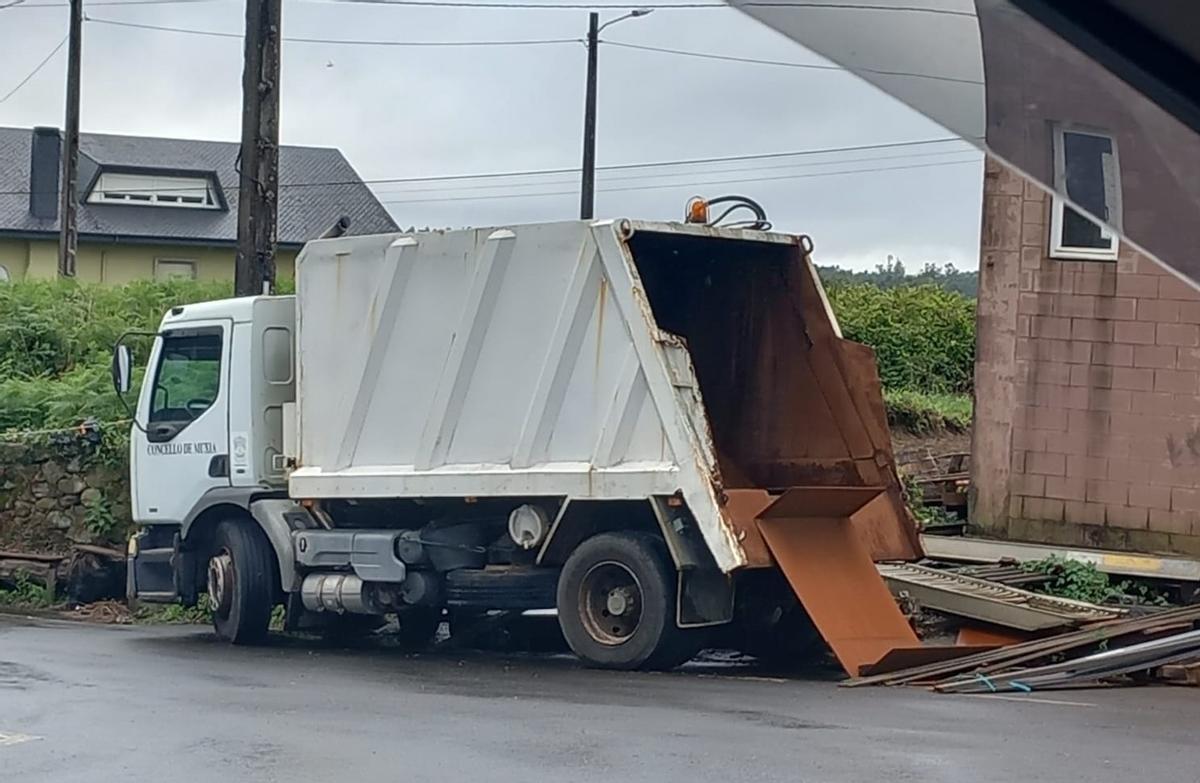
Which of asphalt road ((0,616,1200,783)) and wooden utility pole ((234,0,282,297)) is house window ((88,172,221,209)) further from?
asphalt road ((0,616,1200,783))

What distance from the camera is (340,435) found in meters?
13.3

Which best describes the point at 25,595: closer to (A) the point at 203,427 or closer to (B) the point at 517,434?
(A) the point at 203,427

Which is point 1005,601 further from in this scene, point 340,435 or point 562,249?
point 340,435

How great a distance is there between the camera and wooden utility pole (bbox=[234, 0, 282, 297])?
16.7 m

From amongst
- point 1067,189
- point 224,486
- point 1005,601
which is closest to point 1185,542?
point 1005,601

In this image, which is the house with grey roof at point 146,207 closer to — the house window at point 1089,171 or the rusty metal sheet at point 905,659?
the rusty metal sheet at point 905,659

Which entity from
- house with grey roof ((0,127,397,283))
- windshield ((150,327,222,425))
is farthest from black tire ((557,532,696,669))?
house with grey roof ((0,127,397,283))

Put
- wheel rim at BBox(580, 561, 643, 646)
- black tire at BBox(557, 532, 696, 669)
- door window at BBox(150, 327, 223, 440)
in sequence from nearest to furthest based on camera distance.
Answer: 1. black tire at BBox(557, 532, 696, 669)
2. wheel rim at BBox(580, 561, 643, 646)
3. door window at BBox(150, 327, 223, 440)

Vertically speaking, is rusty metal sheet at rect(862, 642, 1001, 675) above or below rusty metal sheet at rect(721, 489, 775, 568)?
below

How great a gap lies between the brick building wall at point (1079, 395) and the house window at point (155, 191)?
3705 centimetres

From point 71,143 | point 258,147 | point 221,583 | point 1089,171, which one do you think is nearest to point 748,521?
point 221,583

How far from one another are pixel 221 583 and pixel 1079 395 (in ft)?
24.3

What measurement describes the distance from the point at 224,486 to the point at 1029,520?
23.0ft

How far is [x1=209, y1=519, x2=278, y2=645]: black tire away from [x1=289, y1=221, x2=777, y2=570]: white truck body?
67 cm
